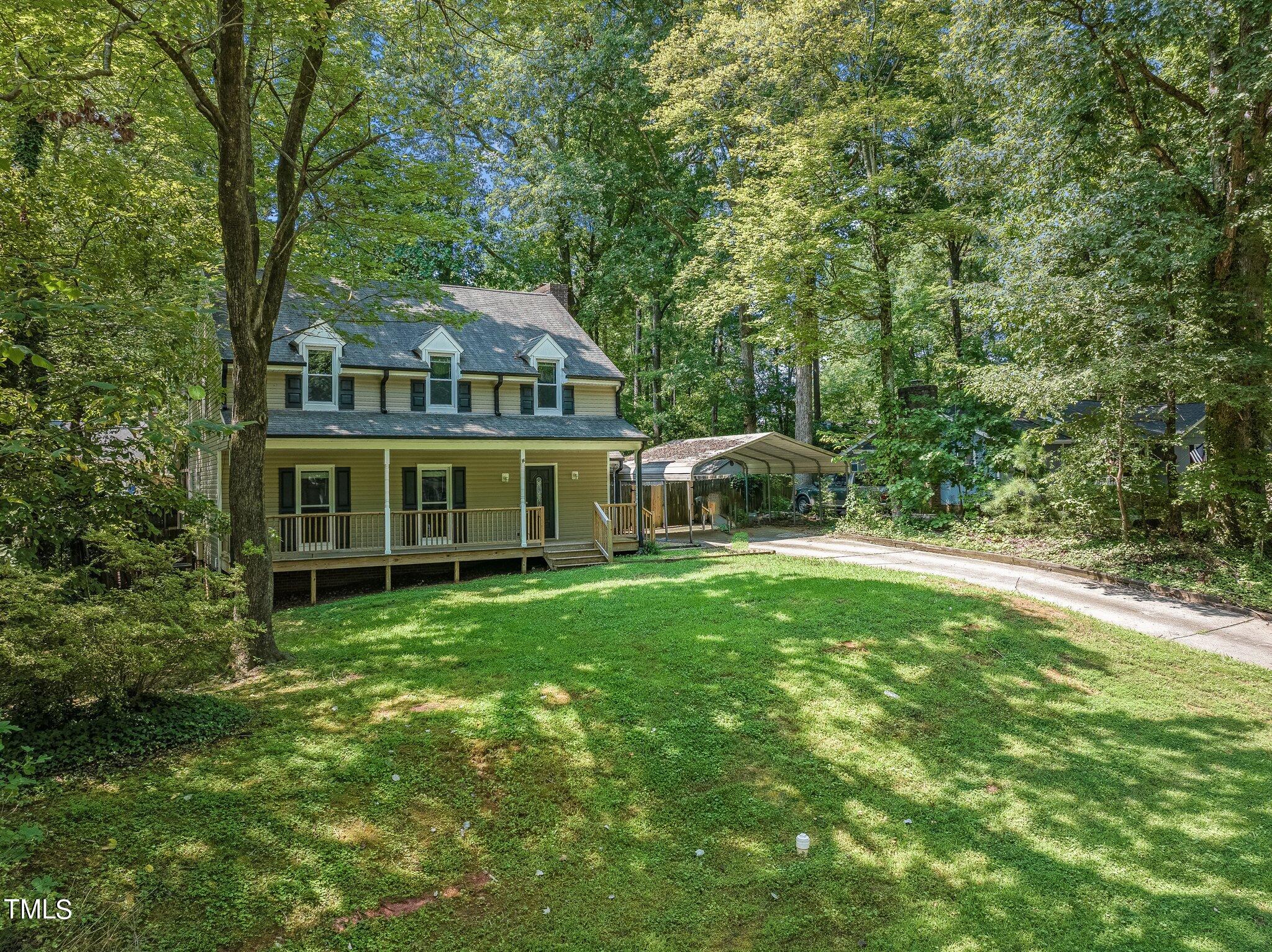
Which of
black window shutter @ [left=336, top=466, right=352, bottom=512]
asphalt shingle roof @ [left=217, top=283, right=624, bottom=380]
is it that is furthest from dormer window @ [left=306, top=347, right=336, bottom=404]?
black window shutter @ [left=336, top=466, right=352, bottom=512]

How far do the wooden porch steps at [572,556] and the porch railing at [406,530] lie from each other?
1.44 feet

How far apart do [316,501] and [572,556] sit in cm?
638

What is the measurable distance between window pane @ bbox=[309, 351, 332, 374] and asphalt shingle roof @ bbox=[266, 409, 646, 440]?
1.05 metres

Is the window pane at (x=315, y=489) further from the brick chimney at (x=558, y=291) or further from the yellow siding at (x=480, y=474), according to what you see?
the brick chimney at (x=558, y=291)

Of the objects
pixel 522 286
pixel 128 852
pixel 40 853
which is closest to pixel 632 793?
pixel 128 852

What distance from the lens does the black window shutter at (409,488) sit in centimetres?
1653

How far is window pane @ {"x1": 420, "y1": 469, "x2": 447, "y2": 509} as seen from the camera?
1680 centimetres

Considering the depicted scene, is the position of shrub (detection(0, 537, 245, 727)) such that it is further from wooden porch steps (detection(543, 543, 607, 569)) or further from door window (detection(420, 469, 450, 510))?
door window (detection(420, 469, 450, 510))

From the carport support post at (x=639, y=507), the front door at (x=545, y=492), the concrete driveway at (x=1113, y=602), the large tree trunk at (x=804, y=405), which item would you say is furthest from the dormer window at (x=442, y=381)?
the large tree trunk at (x=804, y=405)

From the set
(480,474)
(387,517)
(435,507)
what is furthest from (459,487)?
(387,517)

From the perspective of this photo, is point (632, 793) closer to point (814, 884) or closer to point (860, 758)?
point (814, 884)

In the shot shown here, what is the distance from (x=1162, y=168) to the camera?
11484 millimetres

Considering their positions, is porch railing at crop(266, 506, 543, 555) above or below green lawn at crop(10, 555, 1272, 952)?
above

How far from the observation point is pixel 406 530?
15531mm
